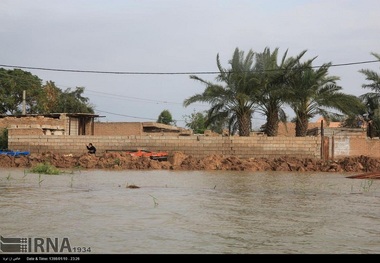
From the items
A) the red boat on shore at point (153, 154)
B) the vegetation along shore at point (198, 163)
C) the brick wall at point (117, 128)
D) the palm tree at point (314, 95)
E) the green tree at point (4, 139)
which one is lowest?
the vegetation along shore at point (198, 163)

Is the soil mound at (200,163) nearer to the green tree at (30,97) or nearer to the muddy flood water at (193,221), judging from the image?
the muddy flood water at (193,221)

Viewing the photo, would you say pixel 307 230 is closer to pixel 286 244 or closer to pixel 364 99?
pixel 286 244

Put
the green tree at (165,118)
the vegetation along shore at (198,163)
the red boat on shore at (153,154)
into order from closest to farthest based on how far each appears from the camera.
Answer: the vegetation along shore at (198,163), the red boat on shore at (153,154), the green tree at (165,118)

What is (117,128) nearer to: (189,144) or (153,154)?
(189,144)

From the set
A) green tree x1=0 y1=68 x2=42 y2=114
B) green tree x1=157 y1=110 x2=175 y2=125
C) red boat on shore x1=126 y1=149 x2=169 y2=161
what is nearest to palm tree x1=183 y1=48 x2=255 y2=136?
red boat on shore x1=126 y1=149 x2=169 y2=161

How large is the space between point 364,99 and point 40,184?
2528cm

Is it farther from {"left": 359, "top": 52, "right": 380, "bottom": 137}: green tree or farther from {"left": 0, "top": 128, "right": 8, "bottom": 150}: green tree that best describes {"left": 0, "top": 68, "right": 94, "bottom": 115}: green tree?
{"left": 359, "top": 52, "right": 380, "bottom": 137}: green tree

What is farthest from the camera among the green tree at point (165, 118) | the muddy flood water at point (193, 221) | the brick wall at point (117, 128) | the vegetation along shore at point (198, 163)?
the green tree at point (165, 118)

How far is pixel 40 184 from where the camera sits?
44.8 feet

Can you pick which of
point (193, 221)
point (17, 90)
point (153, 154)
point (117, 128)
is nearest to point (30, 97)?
point (17, 90)

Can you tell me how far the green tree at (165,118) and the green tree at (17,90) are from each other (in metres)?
13.8

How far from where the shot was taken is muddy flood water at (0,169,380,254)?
19.2ft

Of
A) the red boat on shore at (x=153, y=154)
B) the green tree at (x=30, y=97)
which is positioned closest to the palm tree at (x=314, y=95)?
the red boat on shore at (x=153, y=154)

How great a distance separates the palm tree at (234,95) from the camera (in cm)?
2759
